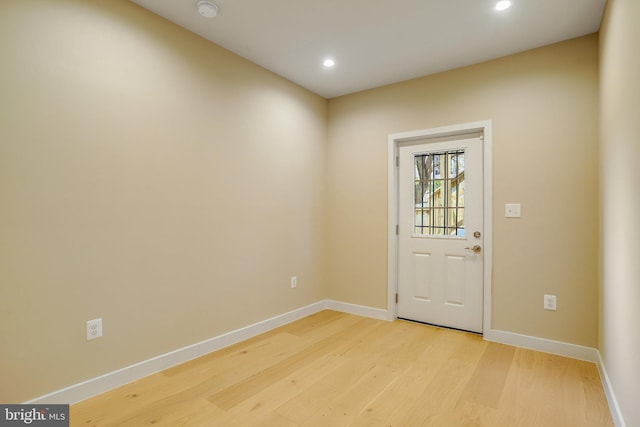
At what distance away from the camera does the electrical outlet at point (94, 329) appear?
2158 millimetres

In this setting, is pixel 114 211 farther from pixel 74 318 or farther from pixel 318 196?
pixel 318 196

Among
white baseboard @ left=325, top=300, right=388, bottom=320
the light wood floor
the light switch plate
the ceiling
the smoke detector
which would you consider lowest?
the light wood floor

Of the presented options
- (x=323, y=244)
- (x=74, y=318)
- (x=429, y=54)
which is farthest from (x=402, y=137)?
(x=74, y=318)

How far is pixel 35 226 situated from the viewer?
1941 millimetres

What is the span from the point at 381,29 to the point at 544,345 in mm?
3037

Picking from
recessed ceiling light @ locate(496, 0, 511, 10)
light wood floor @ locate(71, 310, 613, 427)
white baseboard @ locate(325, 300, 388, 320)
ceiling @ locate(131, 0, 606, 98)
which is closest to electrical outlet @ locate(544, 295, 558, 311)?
light wood floor @ locate(71, 310, 613, 427)

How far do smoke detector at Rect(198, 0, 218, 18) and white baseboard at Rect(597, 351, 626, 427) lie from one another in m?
3.55

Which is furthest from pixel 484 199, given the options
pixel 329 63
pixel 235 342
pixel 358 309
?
pixel 235 342

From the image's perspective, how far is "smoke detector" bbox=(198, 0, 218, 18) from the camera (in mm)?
2348

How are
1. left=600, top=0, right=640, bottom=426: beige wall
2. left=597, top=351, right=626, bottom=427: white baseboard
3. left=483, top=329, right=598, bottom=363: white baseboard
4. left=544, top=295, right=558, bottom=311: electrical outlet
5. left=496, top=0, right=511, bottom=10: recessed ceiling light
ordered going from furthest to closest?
left=544, top=295, right=558, bottom=311: electrical outlet < left=483, top=329, right=598, bottom=363: white baseboard < left=496, top=0, right=511, bottom=10: recessed ceiling light < left=597, top=351, right=626, bottom=427: white baseboard < left=600, top=0, right=640, bottom=426: beige wall

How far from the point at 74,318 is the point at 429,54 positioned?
11.4 ft

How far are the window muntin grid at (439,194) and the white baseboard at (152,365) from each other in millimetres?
1863

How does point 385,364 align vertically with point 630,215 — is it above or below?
below

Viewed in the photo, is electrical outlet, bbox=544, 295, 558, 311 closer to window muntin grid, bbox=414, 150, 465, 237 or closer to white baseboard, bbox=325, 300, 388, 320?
window muntin grid, bbox=414, 150, 465, 237
